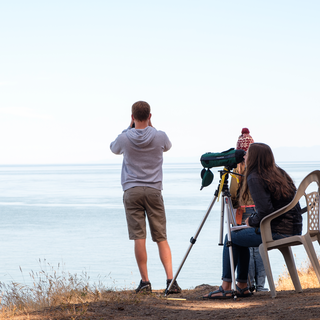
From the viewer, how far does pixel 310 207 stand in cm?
369

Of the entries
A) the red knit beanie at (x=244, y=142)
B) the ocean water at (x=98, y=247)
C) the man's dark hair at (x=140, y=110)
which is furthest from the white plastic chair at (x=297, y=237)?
the ocean water at (x=98, y=247)

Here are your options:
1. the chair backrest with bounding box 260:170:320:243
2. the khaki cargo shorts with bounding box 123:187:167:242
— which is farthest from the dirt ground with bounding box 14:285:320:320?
the khaki cargo shorts with bounding box 123:187:167:242

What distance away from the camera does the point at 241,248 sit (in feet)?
12.5

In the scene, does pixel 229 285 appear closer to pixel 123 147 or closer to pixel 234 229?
pixel 234 229

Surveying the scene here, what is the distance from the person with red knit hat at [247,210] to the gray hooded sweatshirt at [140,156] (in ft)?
2.25

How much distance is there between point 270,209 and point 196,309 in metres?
0.89

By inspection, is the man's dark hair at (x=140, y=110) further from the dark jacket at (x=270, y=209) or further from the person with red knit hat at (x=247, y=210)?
the dark jacket at (x=270, y=209)

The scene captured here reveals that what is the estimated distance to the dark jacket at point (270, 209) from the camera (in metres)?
3.51

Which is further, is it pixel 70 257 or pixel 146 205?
pixel 70 257

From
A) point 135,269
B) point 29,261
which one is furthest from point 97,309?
point 29,261

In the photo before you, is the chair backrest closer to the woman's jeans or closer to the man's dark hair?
the woman's jeans

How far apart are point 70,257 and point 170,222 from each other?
22.4 feet

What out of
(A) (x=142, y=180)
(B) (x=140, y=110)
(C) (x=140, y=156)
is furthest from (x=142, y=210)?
(B) (x=140, y=110)

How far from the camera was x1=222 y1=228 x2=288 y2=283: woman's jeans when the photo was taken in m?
3.62
